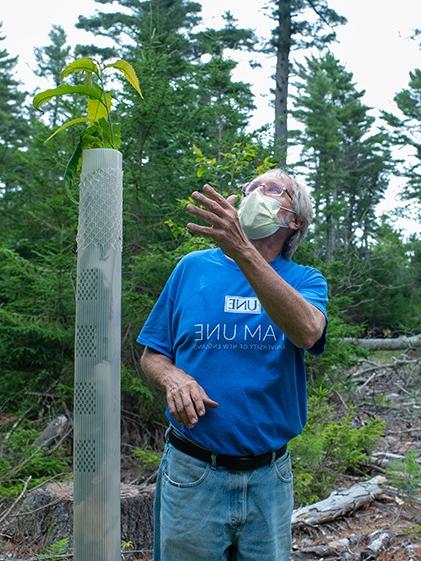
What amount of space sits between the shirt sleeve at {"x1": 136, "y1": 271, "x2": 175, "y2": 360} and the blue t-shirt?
7cm

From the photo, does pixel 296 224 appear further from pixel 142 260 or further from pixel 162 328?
pixel 142 260

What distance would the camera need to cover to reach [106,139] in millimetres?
2428

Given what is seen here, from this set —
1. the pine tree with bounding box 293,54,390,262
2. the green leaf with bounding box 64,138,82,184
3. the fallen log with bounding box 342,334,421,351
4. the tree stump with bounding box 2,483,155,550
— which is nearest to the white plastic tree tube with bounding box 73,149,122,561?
the green leaf with bounding box 64,138,82,184

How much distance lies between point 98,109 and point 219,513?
5.02 ft

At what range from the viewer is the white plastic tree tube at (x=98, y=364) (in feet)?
7.04

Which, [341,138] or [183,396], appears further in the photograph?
[341,138]

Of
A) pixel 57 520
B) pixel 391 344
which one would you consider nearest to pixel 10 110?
pixel 391 344

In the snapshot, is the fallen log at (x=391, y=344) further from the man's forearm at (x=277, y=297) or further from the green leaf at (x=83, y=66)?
the green leaf at (x=83, y=66)

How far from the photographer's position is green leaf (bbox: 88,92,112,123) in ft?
7.95

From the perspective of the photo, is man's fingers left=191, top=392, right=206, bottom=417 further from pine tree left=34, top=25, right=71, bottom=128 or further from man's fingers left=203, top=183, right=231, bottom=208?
pine tree left=34, top=25, right=71, bottom=128

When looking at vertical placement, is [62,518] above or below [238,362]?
below

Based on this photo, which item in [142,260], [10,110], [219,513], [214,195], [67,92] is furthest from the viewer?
[10,110]

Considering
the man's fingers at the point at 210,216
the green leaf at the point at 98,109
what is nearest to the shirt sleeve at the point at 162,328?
the man's fingers at the point at 210,216

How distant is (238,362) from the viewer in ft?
7.29
